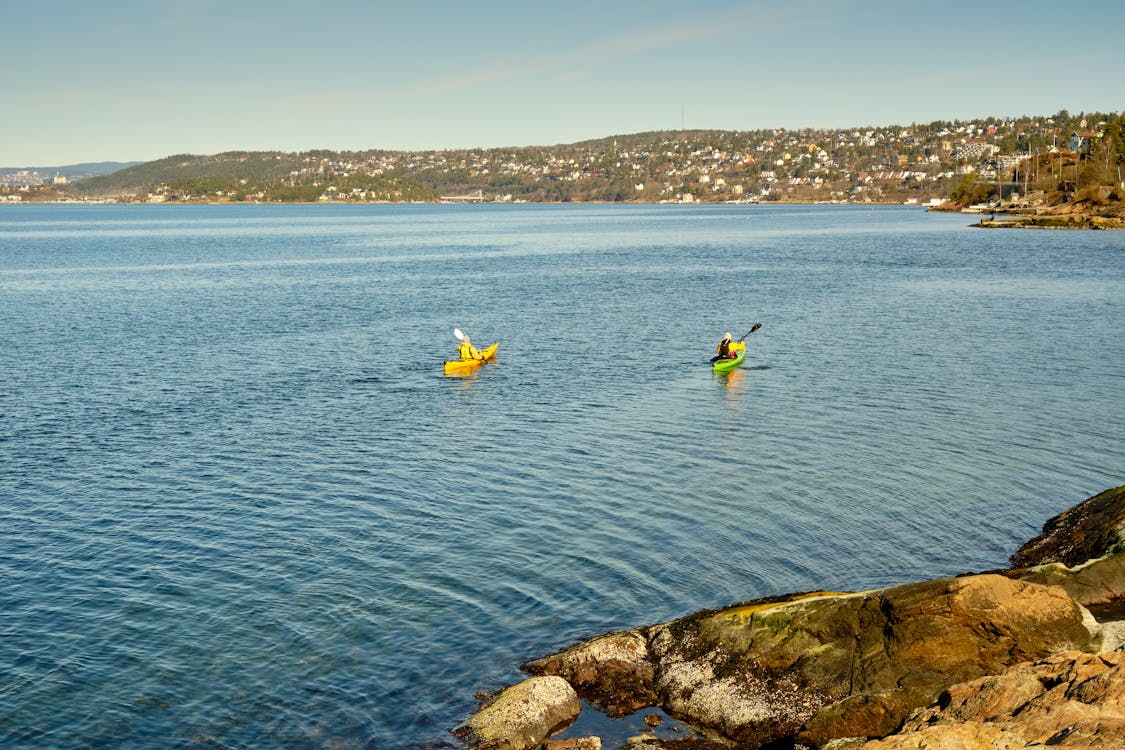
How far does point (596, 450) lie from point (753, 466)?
6.30m

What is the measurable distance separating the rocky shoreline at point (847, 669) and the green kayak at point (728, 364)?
32.5 m

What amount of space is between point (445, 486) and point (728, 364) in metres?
24.7

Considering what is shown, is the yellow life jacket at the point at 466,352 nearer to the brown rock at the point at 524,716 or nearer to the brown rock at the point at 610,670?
the brown rock at the point at 610,670

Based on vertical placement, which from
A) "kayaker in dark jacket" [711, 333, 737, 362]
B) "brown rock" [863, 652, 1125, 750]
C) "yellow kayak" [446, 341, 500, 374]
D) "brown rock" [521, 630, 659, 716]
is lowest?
"brown rock" [521, 630, 659, 716]

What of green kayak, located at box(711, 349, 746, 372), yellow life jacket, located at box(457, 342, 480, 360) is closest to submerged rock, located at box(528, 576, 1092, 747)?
green kayak, located at box(711, 349, 746, 372)

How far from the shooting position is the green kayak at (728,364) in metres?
53.4

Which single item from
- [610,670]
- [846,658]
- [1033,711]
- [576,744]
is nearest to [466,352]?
[610,670]

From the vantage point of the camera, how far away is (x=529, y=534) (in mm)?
28609

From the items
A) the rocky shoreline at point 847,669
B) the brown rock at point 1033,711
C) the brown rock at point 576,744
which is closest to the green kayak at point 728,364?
the rocky shoreline at point 847,669

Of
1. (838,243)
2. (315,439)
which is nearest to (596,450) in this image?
(315,439)

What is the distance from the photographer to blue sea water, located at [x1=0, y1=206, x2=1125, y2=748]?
2080cm

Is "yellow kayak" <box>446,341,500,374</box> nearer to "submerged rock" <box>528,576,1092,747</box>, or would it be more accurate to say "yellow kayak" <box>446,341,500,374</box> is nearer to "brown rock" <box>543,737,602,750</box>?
"submerged rock" <box>528,576,1092,747</box>

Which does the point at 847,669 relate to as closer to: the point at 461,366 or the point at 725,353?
the point at 725,353

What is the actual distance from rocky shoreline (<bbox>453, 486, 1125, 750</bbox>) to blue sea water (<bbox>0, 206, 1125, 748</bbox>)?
6.40ft
